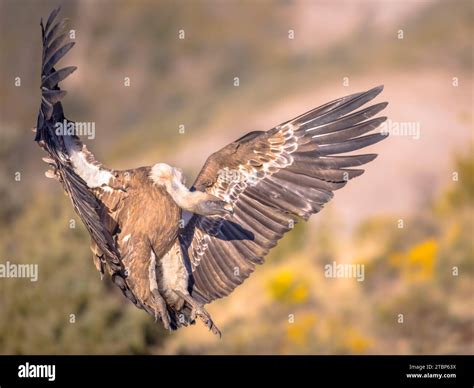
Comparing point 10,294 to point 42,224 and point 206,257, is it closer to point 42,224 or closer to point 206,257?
point 42,224

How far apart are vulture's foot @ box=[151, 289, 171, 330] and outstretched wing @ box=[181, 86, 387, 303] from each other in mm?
627

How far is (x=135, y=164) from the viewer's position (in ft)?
136

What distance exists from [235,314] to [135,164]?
1723cm

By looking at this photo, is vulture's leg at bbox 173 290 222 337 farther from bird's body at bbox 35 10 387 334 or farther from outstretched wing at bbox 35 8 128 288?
outstretched wing at bbox 35 8 128 288

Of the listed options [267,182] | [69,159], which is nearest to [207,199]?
[267,182]

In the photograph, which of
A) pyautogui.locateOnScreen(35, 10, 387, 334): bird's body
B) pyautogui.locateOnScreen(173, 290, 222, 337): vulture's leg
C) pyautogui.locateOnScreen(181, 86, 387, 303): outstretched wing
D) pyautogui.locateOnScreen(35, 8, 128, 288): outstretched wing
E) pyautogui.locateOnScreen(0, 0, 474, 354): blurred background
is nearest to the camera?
pyautogui.locateOnScreen(35, 8, 128, 288): outstretched wing

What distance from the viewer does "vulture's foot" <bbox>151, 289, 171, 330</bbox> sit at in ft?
31.6

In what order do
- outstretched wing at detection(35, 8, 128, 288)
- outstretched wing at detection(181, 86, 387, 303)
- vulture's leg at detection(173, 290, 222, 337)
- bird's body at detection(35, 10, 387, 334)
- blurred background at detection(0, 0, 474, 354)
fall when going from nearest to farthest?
1. outstretched wing at detection(35, 8, 128, 288)
2. vulture's leg at detection(173, 290, 222, 337)
3. bird's body at detection(35, 10, 387, 334)
4. outstretched wing at detection(181, 86, 387, 303)
5. blurred background at detection(0, 0, 474, 354)

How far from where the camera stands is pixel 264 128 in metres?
37.6

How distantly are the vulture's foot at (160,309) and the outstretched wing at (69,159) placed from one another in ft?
1.20

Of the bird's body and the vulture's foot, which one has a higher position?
the bird's body

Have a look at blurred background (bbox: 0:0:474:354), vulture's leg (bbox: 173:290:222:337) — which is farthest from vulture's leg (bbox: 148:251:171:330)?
blurred background (bbox: 0:0:474:354)

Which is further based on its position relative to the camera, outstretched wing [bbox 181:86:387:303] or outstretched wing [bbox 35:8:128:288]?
outstretched wing [bbox 181:86:387:303]

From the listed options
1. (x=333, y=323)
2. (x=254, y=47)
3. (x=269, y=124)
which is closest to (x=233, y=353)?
(x=333, y=323)
